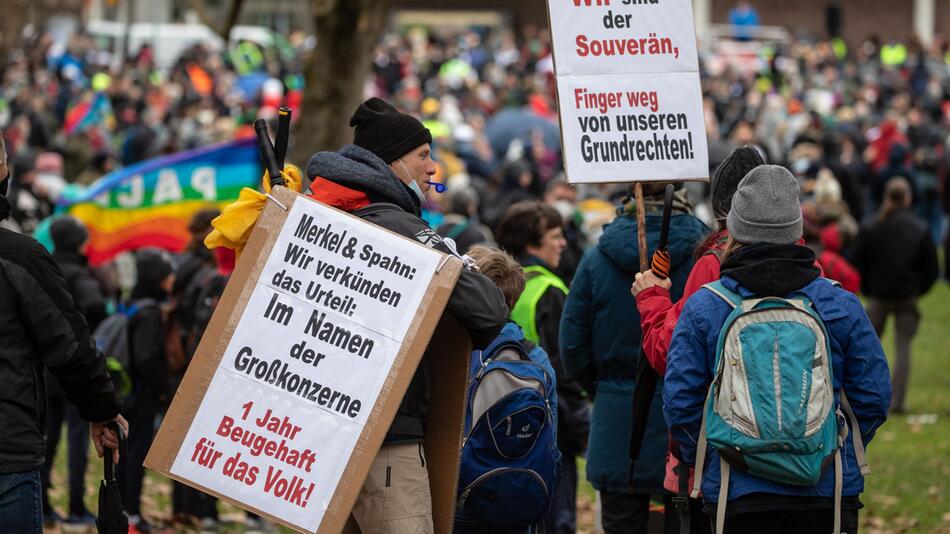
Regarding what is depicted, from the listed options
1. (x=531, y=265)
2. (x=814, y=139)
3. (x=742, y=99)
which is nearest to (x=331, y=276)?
(x=531, y=265)

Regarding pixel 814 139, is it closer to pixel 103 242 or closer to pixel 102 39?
pixel 103 242

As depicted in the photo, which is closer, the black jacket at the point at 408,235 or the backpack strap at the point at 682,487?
the black jacket at the point at 408,235

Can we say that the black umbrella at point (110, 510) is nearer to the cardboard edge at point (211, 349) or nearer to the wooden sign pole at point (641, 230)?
the cardboard edge at point (211, 349)

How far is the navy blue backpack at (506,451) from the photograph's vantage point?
18.4ft

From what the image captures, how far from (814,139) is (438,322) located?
1833 centimetres

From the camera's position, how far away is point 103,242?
13016mm

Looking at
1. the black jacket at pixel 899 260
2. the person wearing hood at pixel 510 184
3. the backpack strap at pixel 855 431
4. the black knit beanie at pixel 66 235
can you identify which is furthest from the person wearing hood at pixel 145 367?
the person wearing hood at pixel 510 184

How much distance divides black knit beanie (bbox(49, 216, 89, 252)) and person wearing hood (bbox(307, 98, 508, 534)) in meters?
4.76

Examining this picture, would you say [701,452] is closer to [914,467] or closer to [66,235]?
[66,235]

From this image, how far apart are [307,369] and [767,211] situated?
156 centimetres

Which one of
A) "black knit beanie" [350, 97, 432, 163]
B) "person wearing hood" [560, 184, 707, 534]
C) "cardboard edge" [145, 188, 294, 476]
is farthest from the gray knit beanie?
"cardboard edge" [145, 188, 294, 476]

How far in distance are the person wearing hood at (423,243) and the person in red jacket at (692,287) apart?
2.49ft

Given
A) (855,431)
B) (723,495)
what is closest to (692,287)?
(855,431)

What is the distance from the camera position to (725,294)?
16.7 feet
